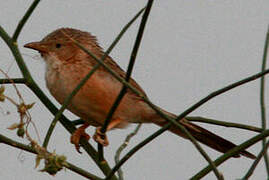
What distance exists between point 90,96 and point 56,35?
95 cm

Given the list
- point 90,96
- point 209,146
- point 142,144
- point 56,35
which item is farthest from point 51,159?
point 56,35

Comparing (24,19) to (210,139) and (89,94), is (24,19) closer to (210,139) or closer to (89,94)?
(89,94)

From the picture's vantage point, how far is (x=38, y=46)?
499 centimetres

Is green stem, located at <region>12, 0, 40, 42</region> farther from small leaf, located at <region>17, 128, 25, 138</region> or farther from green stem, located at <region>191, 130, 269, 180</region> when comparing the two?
green stem, located at <region>191, 130, 269, 180</region>

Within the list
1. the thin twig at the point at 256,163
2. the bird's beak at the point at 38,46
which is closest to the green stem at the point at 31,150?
the thin twig at the point at 256,163

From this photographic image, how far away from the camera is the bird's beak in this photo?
16.2 ft

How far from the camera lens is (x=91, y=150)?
3.10 meters

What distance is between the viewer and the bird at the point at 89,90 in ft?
15.3

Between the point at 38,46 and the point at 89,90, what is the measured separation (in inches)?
29.6

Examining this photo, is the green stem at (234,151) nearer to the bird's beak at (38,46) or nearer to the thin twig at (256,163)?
→ the thin twig at (256,163)

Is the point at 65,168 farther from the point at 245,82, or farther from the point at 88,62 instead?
the point at 88,62

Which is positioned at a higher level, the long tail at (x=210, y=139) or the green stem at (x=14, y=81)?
the long tail at (x=210, y=139)

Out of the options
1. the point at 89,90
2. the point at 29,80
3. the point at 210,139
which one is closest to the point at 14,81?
the point at 29,80

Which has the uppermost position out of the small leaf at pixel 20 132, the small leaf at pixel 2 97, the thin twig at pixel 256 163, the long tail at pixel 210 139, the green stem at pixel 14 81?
the long tail at pixel 210 139
